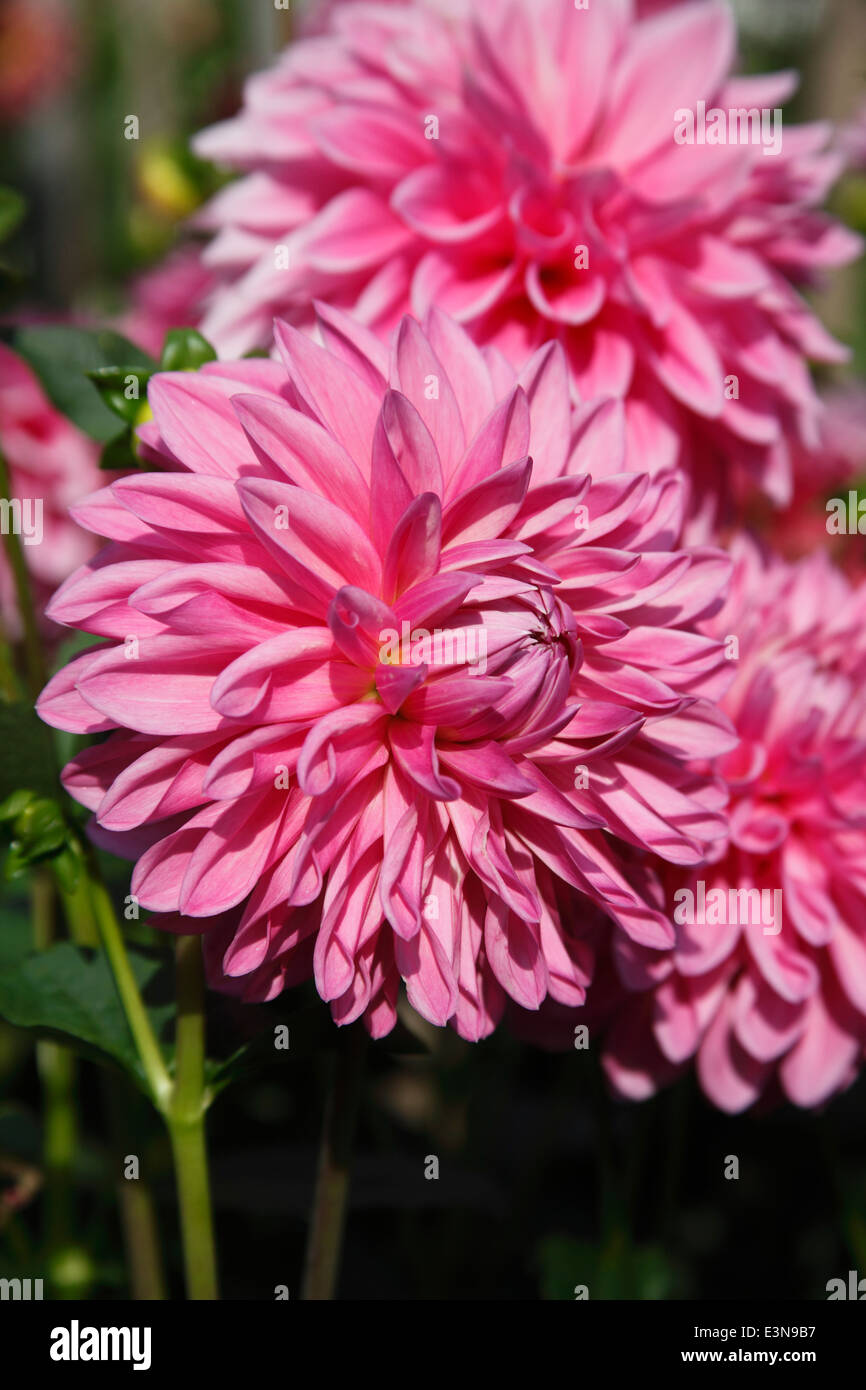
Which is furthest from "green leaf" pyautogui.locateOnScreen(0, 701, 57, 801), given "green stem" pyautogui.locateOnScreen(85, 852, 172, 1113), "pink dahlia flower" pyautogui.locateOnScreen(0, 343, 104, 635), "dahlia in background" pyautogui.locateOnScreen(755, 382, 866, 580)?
"dahlia in background" pyautogui.locateOnScreen(755, 382, 866, 580)

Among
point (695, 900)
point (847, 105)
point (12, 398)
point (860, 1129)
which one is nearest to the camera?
point (695, 900)

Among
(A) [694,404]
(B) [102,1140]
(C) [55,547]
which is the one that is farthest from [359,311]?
(B) [102,1140]

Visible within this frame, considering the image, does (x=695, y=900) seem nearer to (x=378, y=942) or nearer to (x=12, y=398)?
(x=378, y=942)

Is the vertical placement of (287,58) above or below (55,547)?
above

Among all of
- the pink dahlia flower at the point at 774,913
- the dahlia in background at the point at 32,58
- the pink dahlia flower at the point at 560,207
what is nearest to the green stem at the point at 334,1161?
the pink dahlia flower at the point at 774,913

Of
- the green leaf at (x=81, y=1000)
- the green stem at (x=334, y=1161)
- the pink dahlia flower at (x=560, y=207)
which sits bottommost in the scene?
the green stem at (x=334, y=1161)

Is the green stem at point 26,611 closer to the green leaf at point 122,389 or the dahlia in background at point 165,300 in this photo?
the green leaf at point 122,389

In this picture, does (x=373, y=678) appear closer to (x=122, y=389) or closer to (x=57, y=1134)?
(x=122, y=389)
